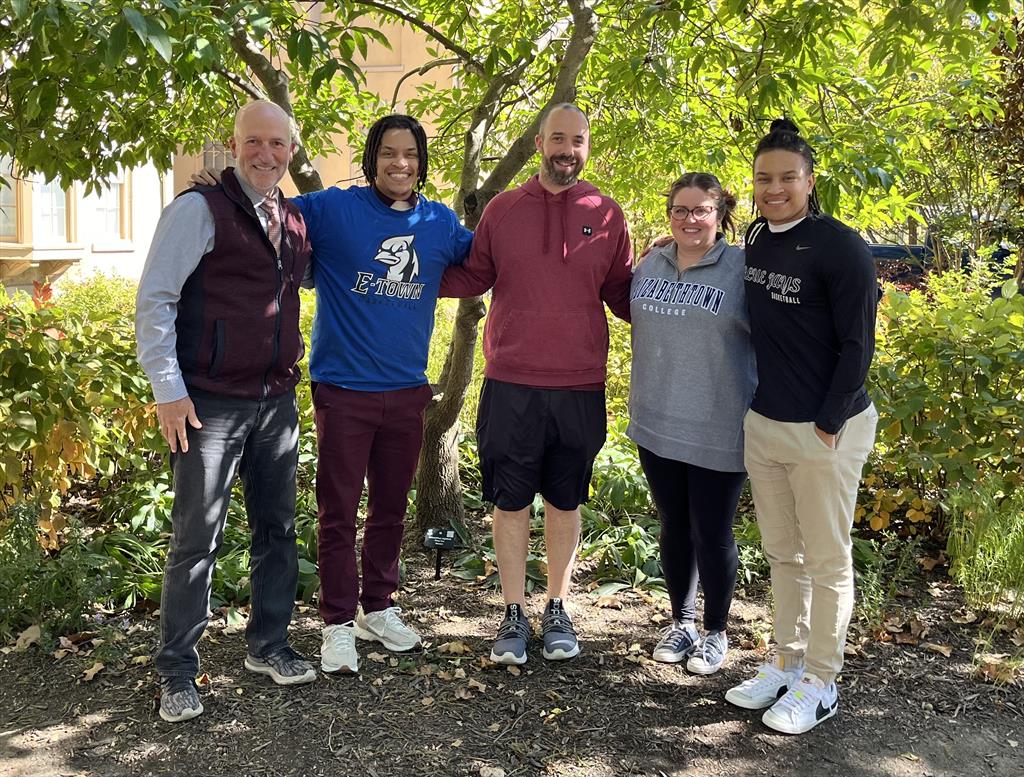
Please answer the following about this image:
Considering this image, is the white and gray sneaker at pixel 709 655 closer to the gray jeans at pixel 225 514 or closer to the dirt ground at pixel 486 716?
the dirt ground at pixel 486 716

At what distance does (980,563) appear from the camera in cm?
428

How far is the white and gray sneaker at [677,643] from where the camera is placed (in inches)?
152

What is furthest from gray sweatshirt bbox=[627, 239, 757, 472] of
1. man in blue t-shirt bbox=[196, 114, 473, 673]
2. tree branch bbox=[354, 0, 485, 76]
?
tree branch bbox=[354, 0, 485, 76]

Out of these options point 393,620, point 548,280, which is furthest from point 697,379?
point 393,620

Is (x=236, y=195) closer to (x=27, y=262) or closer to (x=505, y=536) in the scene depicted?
(x=505, y=536)

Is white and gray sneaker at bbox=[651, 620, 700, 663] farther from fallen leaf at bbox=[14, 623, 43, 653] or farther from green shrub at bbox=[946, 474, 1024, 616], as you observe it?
fallen leaf at bbox=[14, 623, 43, 653]

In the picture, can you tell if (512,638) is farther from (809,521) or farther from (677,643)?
(809,521)

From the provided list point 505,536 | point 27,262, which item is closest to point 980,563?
point 505,536

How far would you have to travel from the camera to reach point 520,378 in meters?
3.70

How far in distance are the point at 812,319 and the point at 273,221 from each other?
1.92m

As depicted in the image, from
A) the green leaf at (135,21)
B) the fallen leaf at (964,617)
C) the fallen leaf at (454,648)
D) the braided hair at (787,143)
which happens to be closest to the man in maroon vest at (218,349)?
the green leaf at (135,21)

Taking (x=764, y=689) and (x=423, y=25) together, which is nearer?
(x=764, y=689)

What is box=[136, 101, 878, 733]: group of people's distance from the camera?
3.17m

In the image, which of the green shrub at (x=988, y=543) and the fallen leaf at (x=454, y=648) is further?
the green shrub at (x=988, y=543)
